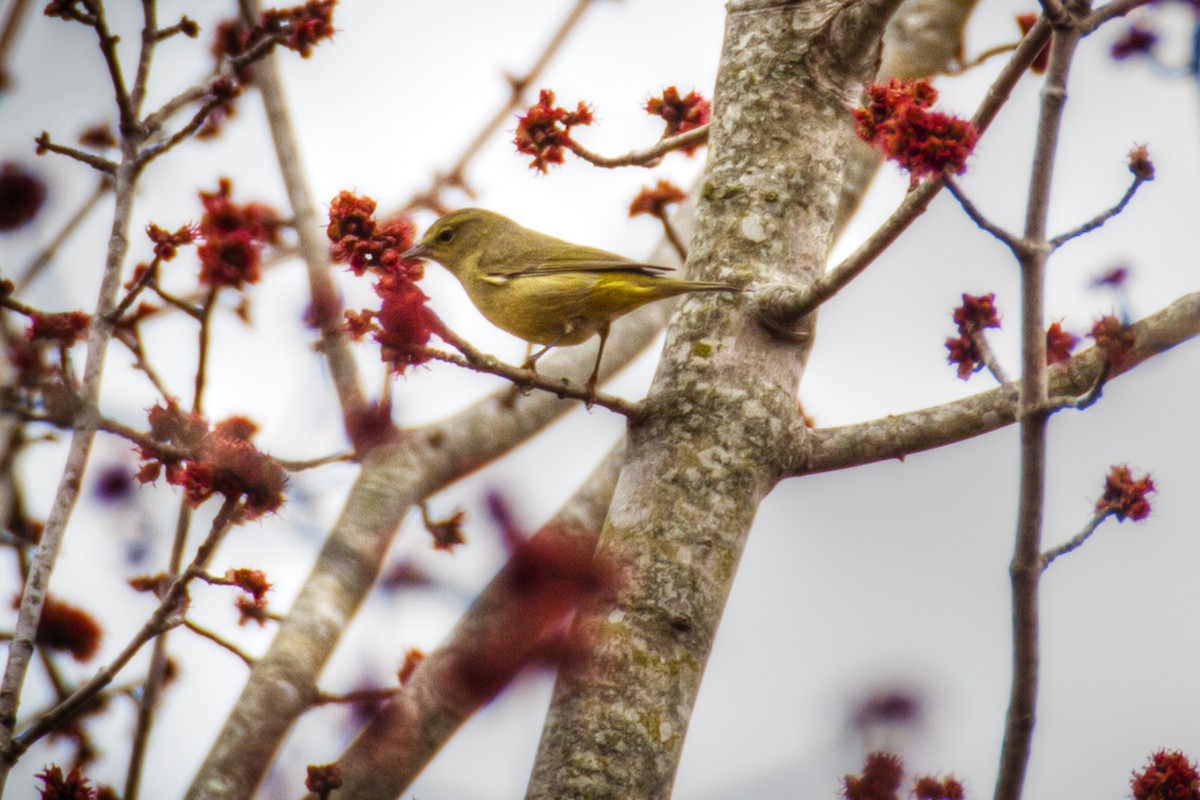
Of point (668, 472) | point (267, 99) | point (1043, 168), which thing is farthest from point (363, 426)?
point (267, 99)

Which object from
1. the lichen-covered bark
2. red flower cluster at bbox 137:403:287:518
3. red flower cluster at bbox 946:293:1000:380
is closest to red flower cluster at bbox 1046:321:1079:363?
→ red flower cluster at bbox 946:293:1000:380

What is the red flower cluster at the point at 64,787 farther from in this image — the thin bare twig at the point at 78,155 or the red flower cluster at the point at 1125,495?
the red flower cluster at the point at 1125,495

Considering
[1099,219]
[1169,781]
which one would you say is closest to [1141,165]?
[1099,219]

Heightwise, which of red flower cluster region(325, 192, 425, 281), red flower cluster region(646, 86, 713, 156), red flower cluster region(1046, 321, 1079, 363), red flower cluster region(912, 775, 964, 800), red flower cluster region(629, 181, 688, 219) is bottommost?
red flower cluster region(912, 775, 964, 800)

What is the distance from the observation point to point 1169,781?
111 inches

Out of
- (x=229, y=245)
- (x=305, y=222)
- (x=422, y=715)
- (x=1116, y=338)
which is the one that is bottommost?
(x=422, y=715)

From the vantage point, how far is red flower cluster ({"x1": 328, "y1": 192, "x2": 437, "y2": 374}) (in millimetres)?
2779

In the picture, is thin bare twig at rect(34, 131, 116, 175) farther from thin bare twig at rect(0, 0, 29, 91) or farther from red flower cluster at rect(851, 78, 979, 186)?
red flower cluster at rect(851, 78, 979, 186)

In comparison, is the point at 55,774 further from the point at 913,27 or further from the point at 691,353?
the point at 913,27

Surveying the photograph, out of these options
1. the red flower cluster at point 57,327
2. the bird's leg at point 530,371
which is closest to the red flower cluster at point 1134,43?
the bird's leg at point 530,371

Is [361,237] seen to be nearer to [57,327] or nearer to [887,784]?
[57,327]

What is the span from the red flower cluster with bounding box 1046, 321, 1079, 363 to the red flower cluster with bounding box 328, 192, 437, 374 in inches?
73.7

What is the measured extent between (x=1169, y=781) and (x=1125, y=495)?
0.70m

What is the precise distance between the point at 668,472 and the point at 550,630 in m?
0.54
